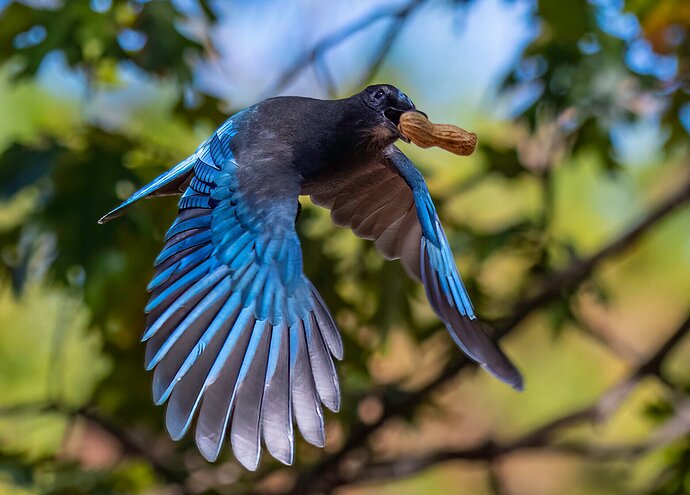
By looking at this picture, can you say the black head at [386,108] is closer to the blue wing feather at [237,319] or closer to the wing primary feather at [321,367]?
the blue wing feather at [237,319]

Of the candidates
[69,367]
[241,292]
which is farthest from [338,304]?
[69,367]

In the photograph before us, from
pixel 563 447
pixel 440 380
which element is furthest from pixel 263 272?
pixel 563 447

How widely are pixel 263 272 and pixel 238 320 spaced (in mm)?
66

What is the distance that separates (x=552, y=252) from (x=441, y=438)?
2360 mm

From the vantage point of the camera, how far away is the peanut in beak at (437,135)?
4.09 feet

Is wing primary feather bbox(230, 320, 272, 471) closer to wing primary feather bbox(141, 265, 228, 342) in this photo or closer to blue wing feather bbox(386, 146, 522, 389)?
wing primary feather bbox(141, 265, 228, 342)

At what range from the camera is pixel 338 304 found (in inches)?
93.6

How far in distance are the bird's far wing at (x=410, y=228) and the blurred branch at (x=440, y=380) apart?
92 centimetres

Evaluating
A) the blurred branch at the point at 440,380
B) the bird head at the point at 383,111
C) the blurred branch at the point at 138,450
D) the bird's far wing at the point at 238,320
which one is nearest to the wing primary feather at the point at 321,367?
the bird's far wing at the point at 238,320

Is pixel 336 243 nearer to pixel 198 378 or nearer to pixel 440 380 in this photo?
pixel 440 380

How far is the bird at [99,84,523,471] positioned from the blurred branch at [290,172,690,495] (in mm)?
1087

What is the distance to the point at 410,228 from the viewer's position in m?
1.62

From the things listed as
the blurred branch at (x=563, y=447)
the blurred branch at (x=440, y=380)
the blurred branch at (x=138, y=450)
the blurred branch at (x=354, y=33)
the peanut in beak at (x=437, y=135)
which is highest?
the peanut in beak at (x=437, y=135)

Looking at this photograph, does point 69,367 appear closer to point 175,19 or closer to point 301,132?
point 175,19
